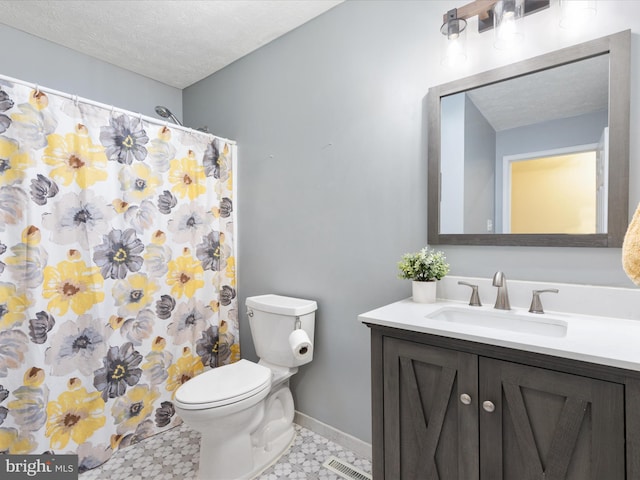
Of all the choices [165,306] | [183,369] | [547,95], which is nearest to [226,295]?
[165,306]

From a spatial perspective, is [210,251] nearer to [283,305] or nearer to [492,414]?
[283,305]

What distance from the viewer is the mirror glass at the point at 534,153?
3.75ft

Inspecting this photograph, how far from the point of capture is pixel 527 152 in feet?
4.30

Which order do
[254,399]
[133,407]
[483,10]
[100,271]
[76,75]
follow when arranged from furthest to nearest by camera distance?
1. [76,75]
2. [133,407]
3. [100,271]
4. [254,399]
5. [483,10]

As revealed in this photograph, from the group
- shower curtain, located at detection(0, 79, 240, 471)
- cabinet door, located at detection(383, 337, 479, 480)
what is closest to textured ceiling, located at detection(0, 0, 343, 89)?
shower curtain, located at detection(0, 79, 240, 471)

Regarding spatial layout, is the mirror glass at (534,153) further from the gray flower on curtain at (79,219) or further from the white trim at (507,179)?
the gray flower on curtain at (79,219)

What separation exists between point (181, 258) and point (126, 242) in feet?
1.11

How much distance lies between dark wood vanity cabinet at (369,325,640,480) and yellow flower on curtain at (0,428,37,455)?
158 centimetres

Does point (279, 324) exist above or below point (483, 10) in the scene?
below

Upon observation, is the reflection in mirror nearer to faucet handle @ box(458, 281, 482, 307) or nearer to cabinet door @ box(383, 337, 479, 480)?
faucet handle @ box(458, 281, 482, 307)

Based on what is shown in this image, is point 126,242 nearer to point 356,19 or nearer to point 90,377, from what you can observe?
point 90,377

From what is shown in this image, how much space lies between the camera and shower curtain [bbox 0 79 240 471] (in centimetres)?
151

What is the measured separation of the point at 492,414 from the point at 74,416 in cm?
190

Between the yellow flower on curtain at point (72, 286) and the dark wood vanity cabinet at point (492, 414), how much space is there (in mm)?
1483
